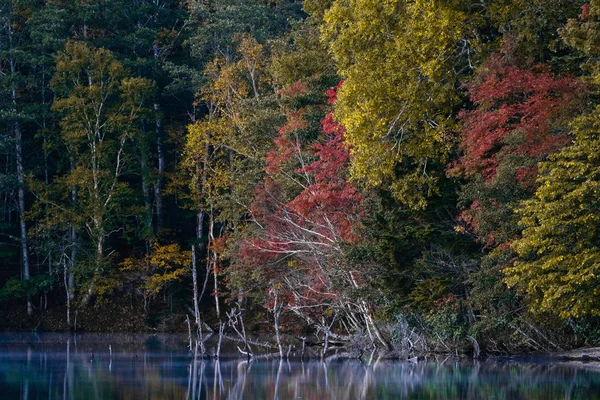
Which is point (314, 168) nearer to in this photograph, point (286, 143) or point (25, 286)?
point (286, 143)

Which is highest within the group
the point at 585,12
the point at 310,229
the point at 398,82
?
the point at 585,12

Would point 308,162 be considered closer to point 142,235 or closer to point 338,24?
point 338,24

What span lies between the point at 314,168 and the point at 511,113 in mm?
8693

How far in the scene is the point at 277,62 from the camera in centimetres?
3519

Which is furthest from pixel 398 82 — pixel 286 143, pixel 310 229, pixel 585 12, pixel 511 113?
pixel 286 143

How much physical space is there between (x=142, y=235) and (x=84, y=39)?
10.1 meters

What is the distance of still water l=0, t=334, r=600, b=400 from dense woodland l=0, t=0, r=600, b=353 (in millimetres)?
1602

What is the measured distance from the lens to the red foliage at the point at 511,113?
22.1 meters

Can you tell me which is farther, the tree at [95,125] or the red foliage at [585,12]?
the tree at [95,125]

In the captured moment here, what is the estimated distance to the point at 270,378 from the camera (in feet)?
71.2

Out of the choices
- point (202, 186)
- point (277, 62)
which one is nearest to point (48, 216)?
point (202, 186)

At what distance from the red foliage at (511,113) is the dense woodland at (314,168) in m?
0.06

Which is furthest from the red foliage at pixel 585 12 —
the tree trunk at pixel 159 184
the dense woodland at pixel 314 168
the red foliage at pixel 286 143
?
the tree trunk at pixel 159 184

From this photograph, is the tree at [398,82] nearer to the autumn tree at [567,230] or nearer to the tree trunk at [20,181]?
the autumn tree at [567,230]
